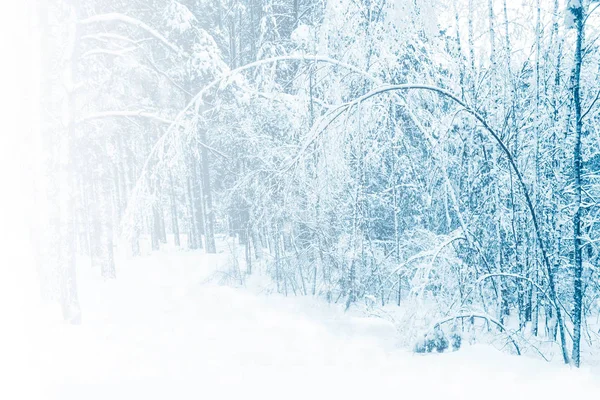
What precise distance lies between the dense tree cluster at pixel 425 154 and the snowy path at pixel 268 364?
617 mm

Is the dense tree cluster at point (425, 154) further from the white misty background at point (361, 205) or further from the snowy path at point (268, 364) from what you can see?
the snowy path at point (268, 364)

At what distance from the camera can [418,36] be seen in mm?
7156

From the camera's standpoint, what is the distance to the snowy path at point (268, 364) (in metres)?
4.67

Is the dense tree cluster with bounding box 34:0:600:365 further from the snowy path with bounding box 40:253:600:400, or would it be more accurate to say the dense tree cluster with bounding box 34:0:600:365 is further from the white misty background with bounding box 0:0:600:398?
the snowy path with bounding box 40:253:600:400

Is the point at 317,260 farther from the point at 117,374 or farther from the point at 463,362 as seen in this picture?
the point at 117,374

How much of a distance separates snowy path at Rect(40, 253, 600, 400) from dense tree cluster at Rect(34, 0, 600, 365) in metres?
0.62

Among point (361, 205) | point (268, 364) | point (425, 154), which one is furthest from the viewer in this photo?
point (361, 205)

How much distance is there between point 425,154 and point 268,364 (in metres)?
4.68

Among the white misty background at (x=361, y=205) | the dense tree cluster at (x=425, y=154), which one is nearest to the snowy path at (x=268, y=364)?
the white misty background at (x=361, y=205)

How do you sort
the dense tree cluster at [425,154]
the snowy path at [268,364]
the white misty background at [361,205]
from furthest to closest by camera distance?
the dense tree cluster at [425,154]
the white misty background at [361,205]
the snowy path at [268,364]

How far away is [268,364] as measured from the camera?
5863 millimetres

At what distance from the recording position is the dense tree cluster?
5.34 m

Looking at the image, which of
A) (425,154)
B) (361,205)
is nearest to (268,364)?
(361,205)

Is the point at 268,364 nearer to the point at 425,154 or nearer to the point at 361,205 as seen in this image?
the point at 361,205
